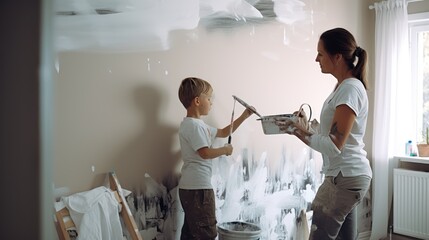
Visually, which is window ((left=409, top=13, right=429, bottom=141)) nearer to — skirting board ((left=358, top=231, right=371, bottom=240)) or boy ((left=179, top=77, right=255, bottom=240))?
skirting board ((left=358, top=231, right=371, bottom=240))

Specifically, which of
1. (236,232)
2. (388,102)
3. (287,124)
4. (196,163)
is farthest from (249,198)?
(388,102)

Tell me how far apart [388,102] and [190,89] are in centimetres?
185

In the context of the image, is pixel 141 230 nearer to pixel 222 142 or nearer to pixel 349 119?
pixel 222 142

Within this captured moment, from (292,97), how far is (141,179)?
A: 1.25m

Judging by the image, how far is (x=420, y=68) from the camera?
3219mm

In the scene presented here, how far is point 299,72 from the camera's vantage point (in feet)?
9.18

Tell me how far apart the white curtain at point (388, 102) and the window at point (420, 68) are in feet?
0.30

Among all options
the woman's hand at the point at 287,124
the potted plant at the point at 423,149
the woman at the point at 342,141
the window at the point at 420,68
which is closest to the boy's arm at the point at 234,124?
the woman's hand at the point at 287,124

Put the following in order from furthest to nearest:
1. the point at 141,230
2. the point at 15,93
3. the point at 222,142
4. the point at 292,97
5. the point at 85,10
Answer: the point at 292,97 < the point at 222,142 < the point at 141,230 < the point at 85,10 < the point at 15,93

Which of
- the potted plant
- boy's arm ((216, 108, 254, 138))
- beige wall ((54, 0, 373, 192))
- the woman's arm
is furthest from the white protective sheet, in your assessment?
the potted plant

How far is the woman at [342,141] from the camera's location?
1576 millimetres

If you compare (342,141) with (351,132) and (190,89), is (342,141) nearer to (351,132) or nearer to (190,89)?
(351,132)

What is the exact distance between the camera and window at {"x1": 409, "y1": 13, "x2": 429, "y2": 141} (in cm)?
319

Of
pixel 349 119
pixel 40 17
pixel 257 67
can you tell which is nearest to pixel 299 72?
pixel 257 67
